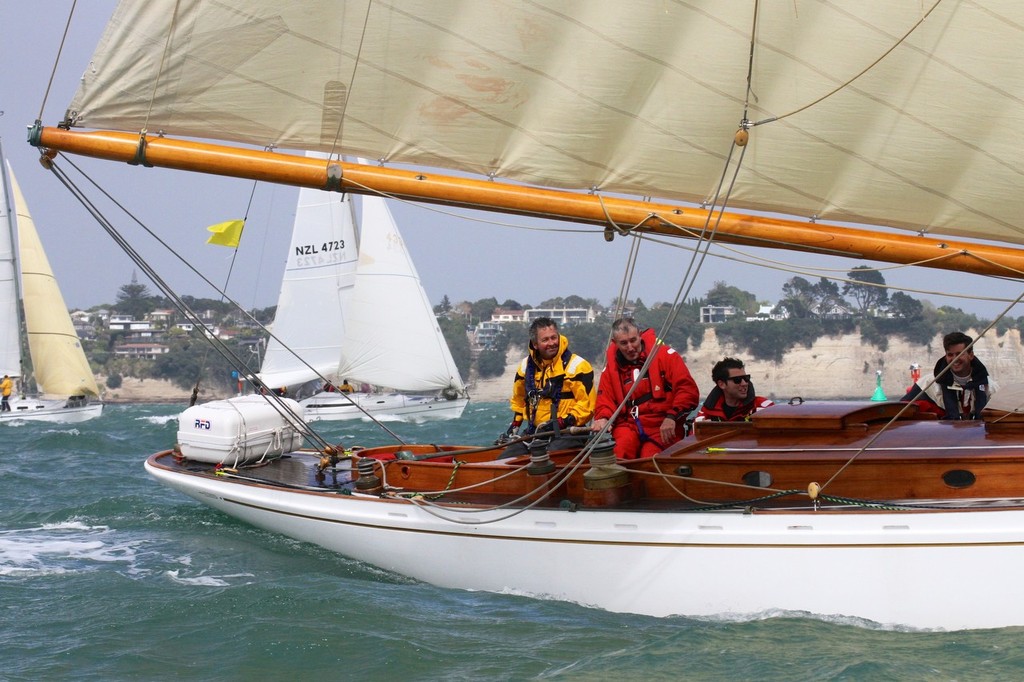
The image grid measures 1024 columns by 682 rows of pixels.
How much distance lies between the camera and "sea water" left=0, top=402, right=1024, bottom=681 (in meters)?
4.77

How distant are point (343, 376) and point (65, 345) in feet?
36.3

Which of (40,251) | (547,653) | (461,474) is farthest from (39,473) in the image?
(40,251)

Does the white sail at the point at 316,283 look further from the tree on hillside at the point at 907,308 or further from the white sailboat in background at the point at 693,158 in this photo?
the tree on hillside at the point at 907,308

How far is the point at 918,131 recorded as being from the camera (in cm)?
531

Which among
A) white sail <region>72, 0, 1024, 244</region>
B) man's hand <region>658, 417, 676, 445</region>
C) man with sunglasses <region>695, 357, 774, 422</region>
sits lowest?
man's hand <region>658, 417, 676, 445</region>

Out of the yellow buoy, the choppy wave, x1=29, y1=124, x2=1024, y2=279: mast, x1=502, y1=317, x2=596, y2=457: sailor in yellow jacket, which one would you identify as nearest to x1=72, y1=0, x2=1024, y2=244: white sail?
x1=29, y1=124, x2=1024, y2=279: mast

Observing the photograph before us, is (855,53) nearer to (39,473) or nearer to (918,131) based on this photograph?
(918,131)

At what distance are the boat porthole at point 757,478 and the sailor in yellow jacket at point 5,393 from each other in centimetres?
3471

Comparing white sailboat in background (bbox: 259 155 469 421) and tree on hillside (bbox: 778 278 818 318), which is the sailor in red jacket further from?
tree on hillside (bbox: 778 278 818 318)

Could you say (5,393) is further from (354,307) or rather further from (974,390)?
(974,390)

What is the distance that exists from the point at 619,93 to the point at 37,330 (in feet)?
109

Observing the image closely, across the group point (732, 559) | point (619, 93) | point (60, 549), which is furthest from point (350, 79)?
point (60, 549)

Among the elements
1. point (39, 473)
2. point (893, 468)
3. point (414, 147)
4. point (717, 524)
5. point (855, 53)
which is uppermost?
point (855, 53)

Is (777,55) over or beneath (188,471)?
over
